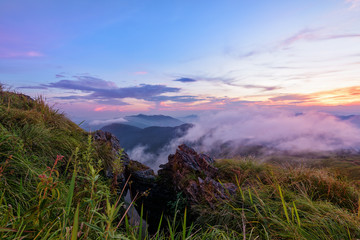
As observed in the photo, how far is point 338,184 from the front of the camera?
554 centimetres

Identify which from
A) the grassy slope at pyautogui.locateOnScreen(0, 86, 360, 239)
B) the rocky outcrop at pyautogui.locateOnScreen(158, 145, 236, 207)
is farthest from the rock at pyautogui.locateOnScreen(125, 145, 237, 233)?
the grassy slope at pyautogui.locateOnScreen(0, 86, 360, 239)

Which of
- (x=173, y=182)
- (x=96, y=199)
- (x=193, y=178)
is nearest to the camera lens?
(x=96, y=199)

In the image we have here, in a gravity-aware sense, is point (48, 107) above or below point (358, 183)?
above

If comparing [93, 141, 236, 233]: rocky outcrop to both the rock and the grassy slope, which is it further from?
the grassy slope

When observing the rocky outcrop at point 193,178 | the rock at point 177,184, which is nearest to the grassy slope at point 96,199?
the rocky outcrop at point 193,178

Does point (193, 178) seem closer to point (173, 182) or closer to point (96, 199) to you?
point (173, 182)

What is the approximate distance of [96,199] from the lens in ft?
11.4

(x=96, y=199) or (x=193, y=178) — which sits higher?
(x=96, y=199)

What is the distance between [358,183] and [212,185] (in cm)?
526

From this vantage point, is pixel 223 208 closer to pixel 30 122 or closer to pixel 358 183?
pixel 358 183

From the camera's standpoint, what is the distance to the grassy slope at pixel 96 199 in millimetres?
1944

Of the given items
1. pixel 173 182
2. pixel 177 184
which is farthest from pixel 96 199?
pixel 173 182

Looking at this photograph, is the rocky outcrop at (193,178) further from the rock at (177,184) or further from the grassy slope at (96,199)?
the grassy slope at (96,199)

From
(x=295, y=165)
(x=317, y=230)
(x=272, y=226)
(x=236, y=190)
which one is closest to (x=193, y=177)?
(x=236, y=190)
